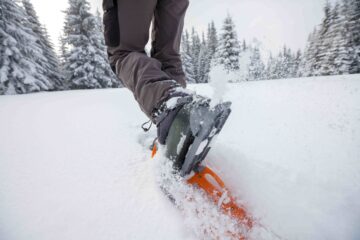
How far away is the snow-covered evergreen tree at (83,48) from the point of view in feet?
41.4

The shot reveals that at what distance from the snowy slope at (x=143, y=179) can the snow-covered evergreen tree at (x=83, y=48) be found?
41.0ft

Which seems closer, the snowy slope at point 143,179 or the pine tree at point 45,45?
the snowy slope at point 143,179

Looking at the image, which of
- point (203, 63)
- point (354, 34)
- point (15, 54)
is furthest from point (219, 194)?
point (203, 63)

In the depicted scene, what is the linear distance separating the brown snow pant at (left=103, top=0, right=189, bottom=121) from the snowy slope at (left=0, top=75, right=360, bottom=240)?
33 centimetres

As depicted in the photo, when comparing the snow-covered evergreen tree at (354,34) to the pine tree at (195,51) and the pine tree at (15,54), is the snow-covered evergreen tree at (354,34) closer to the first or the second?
the pine tree at (195,51)

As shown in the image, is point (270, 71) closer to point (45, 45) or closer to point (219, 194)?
point (45, 45)

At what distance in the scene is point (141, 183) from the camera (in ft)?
2.62

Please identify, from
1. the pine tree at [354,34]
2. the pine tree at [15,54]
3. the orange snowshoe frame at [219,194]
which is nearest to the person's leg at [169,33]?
the orange snowshoe frame at [219,194]

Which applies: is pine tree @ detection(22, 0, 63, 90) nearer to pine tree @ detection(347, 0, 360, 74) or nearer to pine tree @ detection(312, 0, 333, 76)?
pine tree @ detection(312, 0, 333, 76)

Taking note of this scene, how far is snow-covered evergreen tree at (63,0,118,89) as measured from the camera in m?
12.6

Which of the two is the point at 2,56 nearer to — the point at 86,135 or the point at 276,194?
the point at 86,135

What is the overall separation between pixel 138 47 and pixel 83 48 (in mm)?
14127

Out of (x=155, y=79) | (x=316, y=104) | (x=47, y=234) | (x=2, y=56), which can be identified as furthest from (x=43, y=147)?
(x=2, y=56)

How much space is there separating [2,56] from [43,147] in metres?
11.0
